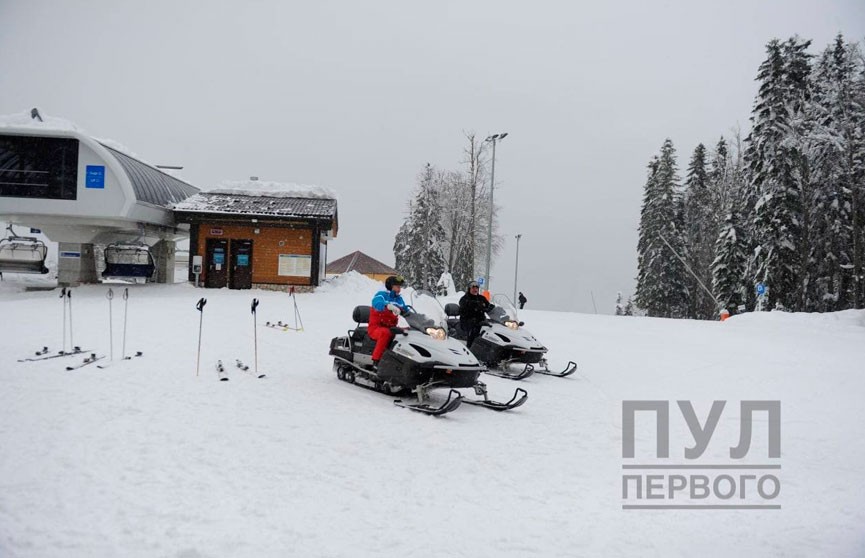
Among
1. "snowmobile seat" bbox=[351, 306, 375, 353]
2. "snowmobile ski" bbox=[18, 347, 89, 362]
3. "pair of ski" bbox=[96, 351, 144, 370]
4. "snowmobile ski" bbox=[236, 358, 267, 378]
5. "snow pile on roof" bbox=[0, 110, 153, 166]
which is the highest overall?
"snow pile on roof" bbox=[0, 110, 153, 166]

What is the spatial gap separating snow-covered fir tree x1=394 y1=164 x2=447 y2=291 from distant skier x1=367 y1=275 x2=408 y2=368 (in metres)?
34.6

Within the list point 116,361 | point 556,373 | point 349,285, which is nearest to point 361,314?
point 116,361

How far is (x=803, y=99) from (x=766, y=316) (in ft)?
46.0

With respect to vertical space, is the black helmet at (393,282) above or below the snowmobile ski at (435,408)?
above

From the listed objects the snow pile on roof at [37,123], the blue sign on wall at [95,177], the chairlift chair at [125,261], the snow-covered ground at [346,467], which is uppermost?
the snow pile on roof at [37,123]

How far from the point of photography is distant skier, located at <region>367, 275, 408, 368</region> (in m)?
7.76

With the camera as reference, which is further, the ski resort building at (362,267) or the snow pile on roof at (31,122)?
the ski resort building at (362,267)

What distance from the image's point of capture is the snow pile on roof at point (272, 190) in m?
27.7

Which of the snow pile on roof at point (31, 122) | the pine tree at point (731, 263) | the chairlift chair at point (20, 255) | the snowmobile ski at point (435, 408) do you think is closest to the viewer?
the snowmobile ski at point (435, 408)

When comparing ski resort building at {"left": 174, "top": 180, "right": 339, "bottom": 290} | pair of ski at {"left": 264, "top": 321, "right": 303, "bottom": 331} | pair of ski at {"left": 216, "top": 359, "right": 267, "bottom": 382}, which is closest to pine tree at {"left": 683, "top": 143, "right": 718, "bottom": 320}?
ski resort building at {"left": 174, "top": 180, "right": 339, "bottom": 290}

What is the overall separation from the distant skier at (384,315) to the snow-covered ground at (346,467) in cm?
76

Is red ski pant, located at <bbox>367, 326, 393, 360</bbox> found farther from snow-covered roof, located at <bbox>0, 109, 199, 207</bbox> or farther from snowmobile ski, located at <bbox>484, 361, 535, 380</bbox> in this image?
snow-covered roof, located at <bbox>0, 109, 199, 207</bbox>

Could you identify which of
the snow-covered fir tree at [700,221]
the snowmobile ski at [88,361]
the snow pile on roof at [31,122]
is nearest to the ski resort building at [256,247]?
the snow pile on roof at [31,122]

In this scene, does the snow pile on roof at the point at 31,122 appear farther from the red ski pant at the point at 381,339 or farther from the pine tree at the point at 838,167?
the pine tree at the point at 838,167
